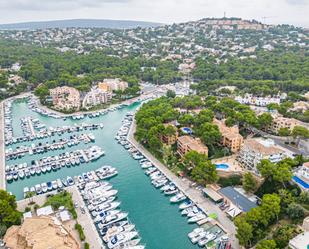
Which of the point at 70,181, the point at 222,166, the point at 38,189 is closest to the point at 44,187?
the point at 38,189

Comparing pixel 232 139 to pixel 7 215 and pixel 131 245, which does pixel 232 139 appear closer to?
pixel 131 245

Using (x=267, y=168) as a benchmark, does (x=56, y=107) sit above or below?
below

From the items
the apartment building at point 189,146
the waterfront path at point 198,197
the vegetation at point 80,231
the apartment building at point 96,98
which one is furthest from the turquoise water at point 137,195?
the apartment building at point 96,98

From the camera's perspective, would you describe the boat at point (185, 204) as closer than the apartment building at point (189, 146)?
Yes

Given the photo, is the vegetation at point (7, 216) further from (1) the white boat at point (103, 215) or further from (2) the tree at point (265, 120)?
(2) the tree at point (265, 120)

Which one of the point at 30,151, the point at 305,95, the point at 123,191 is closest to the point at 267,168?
the point at 123,191

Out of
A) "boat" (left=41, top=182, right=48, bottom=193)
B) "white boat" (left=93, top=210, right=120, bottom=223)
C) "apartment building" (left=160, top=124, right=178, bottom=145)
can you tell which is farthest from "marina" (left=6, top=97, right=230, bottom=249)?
"apartment building" (left=160, top=124, right=178, bottom=145)

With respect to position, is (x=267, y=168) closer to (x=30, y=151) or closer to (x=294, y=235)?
(x=294, y=235)
